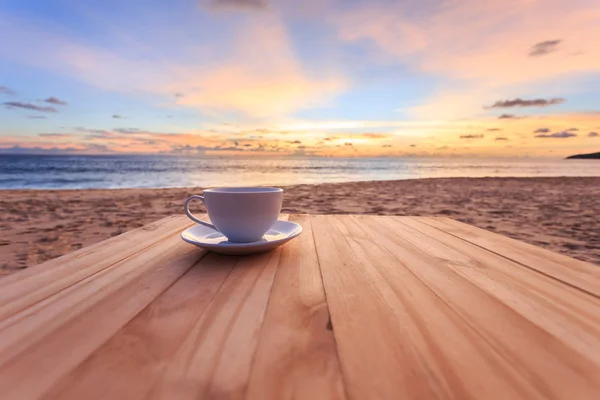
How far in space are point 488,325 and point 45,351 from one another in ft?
1.60

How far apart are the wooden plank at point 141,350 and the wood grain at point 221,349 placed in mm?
13

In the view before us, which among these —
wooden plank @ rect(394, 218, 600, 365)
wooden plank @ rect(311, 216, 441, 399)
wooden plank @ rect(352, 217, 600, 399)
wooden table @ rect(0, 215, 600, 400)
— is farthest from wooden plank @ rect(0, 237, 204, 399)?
wooden plank @ rect(394, 218, 600, 365)

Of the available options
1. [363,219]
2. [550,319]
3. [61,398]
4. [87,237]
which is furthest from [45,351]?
[87,237]

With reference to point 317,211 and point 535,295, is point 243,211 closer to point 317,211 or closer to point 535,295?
point 535,295

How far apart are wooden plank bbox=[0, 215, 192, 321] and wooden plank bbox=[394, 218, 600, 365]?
25.6 inches

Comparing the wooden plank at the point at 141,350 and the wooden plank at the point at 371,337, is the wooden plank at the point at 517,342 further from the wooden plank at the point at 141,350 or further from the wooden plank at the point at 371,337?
the wooden plank at the point at 141,350

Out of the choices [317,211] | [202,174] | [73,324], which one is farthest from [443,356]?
[202,174]

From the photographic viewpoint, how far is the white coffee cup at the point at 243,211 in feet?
2.26

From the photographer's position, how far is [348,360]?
0.33 m

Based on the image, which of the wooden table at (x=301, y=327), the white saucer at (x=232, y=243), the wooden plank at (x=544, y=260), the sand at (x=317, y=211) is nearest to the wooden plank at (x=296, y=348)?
the wooden table at (x=301, y=327)

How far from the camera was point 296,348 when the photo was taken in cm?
35

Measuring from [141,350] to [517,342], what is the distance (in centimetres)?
40

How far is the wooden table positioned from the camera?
0.29 metres

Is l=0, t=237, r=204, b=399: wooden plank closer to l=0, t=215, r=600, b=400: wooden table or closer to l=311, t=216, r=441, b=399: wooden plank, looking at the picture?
l=0, t=215, r=600, b=400: wooden table
